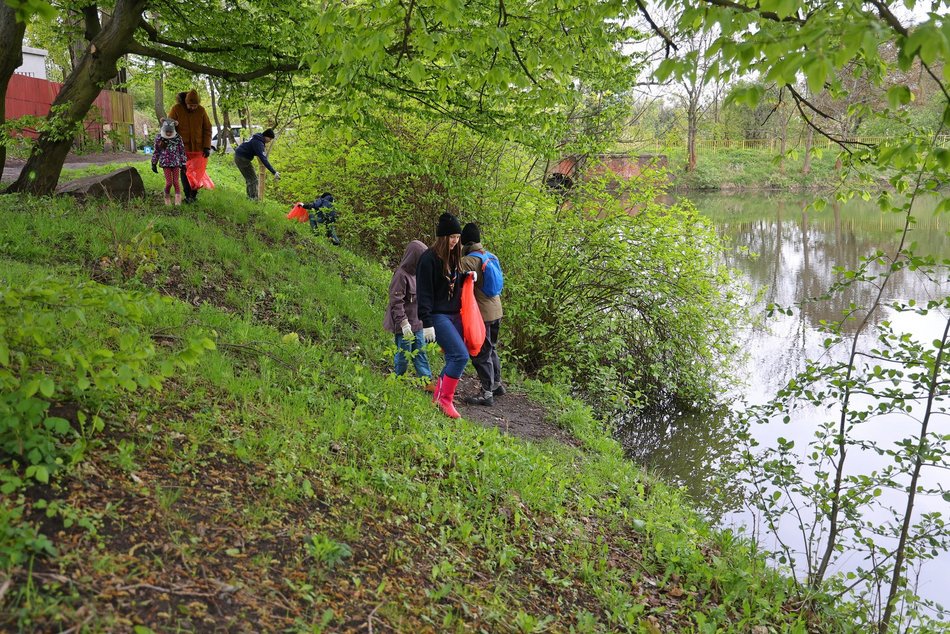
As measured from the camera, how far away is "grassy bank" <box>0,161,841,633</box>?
316 cm

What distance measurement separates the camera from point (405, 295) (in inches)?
274

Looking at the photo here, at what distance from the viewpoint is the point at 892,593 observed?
5066mm

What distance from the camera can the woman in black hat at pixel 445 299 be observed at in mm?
6715

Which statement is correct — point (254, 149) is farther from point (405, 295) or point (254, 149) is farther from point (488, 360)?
point (405, 295)

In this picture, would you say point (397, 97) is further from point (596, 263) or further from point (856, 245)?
point (856, 245)

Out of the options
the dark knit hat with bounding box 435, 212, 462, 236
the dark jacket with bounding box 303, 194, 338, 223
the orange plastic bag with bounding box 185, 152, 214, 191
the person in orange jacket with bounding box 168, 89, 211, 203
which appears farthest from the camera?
the dark jacket with bounding box 303, 194, 338, 223

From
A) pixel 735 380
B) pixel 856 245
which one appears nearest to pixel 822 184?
pixel 856 245

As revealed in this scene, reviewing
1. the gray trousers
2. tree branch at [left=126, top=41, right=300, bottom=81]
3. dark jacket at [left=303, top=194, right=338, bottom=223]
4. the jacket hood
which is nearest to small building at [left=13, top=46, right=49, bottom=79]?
the gray trousers

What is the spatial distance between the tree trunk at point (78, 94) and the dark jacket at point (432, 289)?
595cm

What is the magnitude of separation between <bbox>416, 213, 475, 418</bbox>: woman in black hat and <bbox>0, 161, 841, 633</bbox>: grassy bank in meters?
0.40

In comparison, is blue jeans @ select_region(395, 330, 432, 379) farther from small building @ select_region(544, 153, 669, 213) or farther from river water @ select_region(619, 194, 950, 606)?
small building @ select_region(544, 153, 669, 213)

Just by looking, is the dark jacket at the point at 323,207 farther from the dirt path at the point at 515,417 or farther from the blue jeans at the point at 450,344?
the blue jeans at the point at 450,344

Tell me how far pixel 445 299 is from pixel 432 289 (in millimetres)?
207

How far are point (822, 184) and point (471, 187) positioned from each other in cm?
4109
